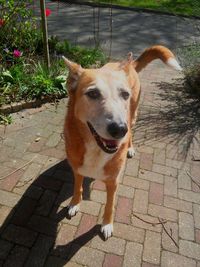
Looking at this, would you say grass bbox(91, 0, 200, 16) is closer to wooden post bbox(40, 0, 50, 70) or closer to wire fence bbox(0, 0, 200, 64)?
wire fence bbox(0, 0, 200, 64)

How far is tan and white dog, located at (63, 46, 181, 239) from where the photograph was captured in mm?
2309

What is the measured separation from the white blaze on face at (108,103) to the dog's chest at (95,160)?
15.1 inches

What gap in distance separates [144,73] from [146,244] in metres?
4.47

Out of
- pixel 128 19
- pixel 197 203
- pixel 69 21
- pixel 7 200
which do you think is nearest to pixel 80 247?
pixel 7 200

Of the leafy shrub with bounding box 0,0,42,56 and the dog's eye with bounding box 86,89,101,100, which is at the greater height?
the dog's eye with bounding box 86,89,101,100

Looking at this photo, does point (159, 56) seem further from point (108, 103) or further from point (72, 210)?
point (72, 210)

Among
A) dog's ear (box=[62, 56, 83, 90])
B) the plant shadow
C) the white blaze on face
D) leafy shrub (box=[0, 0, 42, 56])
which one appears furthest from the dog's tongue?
leafy shrub (box=[0, 0, 42, 56])

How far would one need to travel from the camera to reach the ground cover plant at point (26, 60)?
16.2ft

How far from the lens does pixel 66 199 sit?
348 centimetres

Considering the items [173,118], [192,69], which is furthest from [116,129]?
[192,69]

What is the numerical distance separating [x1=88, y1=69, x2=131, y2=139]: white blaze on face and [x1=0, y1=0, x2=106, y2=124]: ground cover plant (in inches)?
101

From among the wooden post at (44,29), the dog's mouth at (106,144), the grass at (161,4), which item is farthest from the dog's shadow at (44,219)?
the grass at (161,4)

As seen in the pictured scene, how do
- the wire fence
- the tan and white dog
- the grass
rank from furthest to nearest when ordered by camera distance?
the grass → the wire fence → the tan and white dog

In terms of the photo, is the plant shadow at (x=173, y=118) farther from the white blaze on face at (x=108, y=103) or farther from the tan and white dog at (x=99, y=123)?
the white blaze on face at (x=108, y=103)
